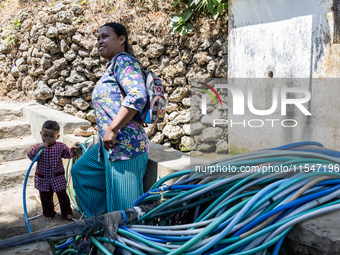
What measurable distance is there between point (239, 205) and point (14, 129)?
14.4 feet

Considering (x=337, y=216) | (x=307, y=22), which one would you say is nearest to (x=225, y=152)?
(x=307, y=22)

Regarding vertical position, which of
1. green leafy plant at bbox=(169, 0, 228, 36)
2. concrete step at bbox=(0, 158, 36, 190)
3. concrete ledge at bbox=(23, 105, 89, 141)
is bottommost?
concrete step at bbox=(0, 158, 36, 190)

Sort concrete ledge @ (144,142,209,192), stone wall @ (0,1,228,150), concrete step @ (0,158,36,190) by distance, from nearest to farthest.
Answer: concrete ledge @ (144,142,209,192)
concrete step @ (0,158,36,190)
stone wall @ (0,1,228,150)

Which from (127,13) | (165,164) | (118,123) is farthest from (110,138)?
(127,13)

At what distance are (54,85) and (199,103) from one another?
3.10 metres

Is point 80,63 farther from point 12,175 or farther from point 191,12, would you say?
point 12,175

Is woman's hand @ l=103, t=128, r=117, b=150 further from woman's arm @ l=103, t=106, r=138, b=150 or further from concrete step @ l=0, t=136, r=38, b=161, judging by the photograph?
concrete step @ l=0, t=136, r=38, b=161

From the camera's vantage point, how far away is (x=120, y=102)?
2.11 metres

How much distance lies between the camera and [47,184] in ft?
10.2

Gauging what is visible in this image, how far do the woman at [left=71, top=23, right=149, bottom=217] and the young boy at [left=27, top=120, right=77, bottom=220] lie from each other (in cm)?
96

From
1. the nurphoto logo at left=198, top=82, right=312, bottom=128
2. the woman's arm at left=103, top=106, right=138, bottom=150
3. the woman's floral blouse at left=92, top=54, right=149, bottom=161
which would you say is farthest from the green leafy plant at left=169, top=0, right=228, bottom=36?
the woman's arm at left=103, top=106, right=138, bottom=150

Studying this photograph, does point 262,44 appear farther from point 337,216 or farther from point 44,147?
point 337,216

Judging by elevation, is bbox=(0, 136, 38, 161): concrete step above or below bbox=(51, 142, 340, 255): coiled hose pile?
below

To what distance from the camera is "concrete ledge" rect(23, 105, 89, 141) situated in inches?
160
